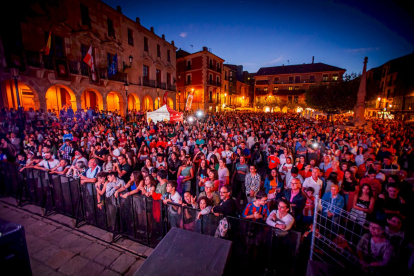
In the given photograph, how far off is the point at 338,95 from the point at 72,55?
28781 mm

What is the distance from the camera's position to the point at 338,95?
73.6ft

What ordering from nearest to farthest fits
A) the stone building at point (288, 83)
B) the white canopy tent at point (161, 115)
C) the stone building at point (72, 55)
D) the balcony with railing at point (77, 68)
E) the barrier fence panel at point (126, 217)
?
the barrier fence panel at point (126, 217)
the white canopy tent at point (161, 115)
the stone building at point (72, 55)
the balcony with railing at point (77, 68)
the stone building at point (288, 83)

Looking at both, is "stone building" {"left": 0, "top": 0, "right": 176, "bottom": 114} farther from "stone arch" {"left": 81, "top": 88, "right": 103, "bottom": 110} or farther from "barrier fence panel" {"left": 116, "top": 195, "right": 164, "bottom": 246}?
"barrier fence panel" {"left": 116, "top": 195, "right": 164, "bottom": 246}

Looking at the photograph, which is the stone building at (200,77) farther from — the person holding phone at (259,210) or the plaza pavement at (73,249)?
the person holding phone at (259,210)

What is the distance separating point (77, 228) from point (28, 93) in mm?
20811

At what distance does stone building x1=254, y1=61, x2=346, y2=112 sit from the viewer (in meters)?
46.2

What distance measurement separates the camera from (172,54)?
3222 cm

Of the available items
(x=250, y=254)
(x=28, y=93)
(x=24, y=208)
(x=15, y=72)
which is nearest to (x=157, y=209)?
(x=250, y=254)

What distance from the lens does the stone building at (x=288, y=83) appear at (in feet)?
152

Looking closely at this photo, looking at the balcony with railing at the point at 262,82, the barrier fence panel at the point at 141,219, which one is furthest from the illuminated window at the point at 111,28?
the balcony with railing at the point at 262,82

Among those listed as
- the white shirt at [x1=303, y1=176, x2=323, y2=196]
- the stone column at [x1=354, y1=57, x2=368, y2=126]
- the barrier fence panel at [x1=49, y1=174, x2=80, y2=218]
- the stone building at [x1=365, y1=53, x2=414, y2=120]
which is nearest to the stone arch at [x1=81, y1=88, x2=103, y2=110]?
the barrier fence panel at [x1=49, y1=174, x2=80, y2=218]

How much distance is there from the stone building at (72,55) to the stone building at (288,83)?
32.7 metres

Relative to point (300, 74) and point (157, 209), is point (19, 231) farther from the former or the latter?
point (300, 74)

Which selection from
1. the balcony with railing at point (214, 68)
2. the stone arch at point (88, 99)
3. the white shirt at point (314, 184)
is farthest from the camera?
the balcony with railing at point (214, 68)
